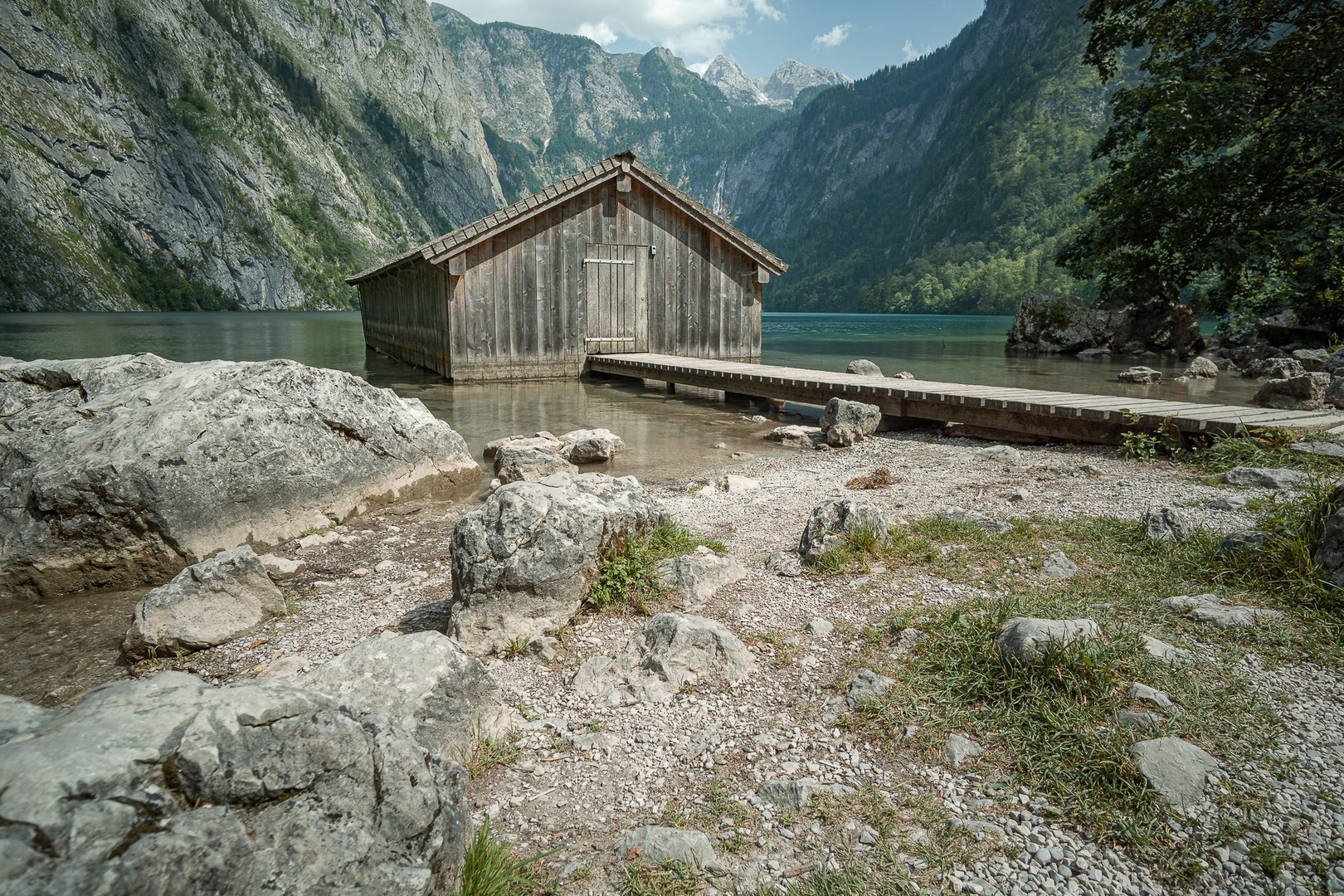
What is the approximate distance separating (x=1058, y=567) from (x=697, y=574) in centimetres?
219

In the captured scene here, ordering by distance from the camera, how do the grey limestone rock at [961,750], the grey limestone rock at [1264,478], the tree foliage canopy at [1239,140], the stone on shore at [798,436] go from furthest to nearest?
the tree foliage canopy at [1239,140] → the stone on shore at [798,436] → the grey limestone rock at [1264,478] → the grey limestone rock at [961,750]

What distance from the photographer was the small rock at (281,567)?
505cm

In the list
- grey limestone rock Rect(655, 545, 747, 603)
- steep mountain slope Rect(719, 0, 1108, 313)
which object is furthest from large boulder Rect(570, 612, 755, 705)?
steep mountain slope Rect(719, 0, 1108, 313)

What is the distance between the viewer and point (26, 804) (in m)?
1.24

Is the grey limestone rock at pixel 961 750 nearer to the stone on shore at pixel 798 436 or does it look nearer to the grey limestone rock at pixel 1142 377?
the stone on shore at pixel 798 436

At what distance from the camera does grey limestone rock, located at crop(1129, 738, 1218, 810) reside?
235 centimetres

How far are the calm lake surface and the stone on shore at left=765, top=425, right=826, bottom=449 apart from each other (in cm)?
32

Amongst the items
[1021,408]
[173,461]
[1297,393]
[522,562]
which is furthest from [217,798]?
[1297,393]

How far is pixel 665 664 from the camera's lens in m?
3.39

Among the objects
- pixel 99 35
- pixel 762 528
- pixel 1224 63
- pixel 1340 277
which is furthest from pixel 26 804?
pixel 99 35

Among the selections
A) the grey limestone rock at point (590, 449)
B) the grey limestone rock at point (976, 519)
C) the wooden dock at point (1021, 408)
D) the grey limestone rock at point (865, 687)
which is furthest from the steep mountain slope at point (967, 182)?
the grey limestone rock at point (865, 687)

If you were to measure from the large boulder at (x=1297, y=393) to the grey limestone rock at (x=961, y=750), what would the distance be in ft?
35.8

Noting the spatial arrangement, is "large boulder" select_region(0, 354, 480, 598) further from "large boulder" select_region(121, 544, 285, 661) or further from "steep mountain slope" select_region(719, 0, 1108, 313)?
"steep mountain slope" select_region(719, 0, 1108, 313)

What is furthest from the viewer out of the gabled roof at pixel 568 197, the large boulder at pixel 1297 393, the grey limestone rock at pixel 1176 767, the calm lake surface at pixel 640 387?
the gabled roof at pixel 568 197
